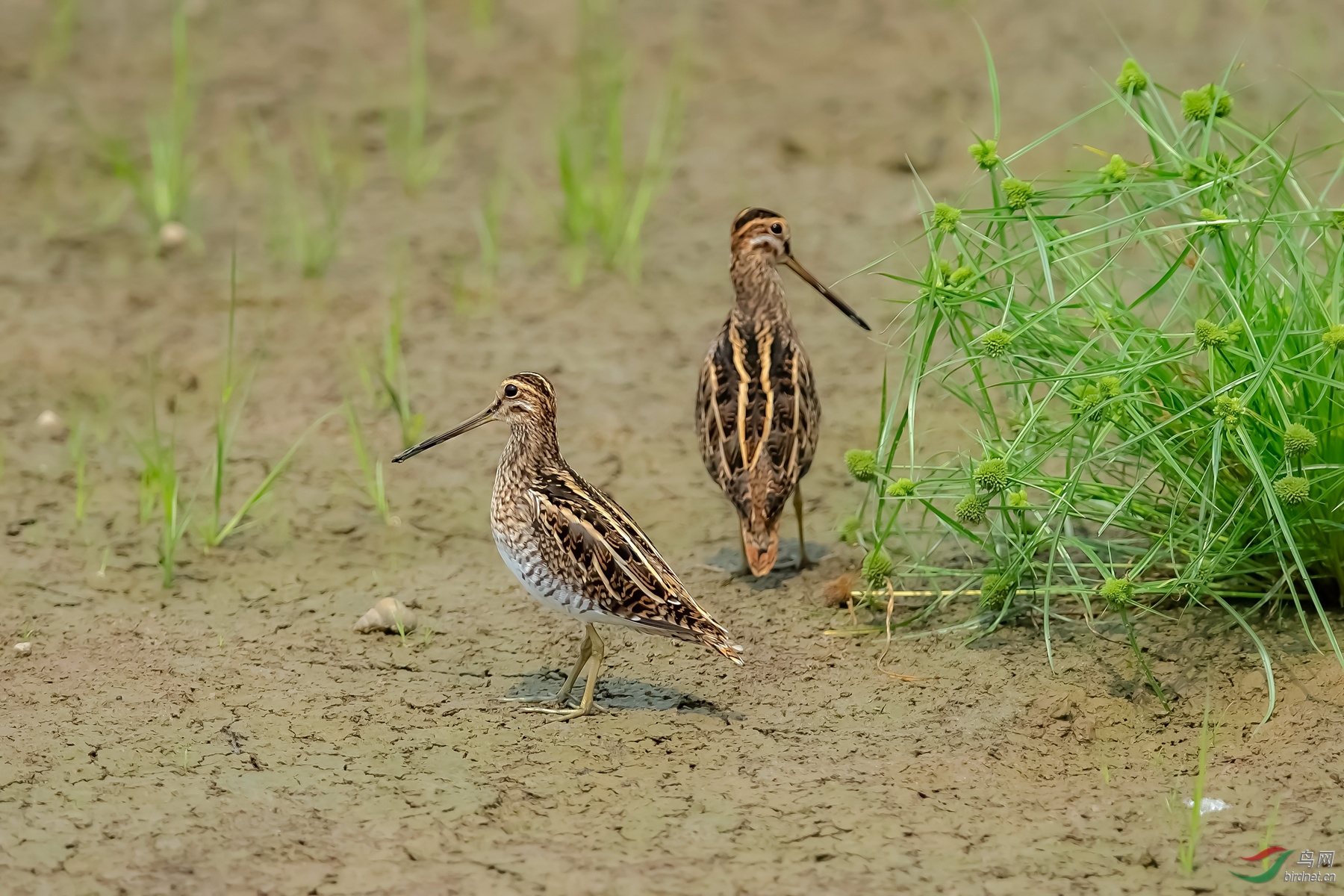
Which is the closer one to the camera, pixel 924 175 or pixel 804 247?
pixel 804 247

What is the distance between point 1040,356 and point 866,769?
4.87ft

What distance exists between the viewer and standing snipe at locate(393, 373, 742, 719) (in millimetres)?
4922

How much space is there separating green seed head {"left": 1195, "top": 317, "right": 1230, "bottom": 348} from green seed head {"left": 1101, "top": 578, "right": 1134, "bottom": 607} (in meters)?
0.69

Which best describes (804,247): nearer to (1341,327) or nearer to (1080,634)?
(1080,634)

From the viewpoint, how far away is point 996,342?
4711 mm

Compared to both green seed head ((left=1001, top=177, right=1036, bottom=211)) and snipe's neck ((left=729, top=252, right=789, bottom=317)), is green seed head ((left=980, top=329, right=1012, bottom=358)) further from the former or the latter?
snipe's neck ((left=729, top=252, right=789, bottom=317))

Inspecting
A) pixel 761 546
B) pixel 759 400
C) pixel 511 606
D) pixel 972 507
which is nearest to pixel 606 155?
pixel 759 400

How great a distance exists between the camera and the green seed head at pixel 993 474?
183 inches

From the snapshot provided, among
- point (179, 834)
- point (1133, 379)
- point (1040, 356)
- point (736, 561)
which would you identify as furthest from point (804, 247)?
point (179, 834)

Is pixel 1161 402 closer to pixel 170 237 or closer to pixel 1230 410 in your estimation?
pixel 1230 410

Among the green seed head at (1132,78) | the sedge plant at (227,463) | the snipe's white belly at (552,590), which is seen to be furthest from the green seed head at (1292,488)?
the sedge plant at (227,463)

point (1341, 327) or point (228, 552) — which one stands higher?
point (1341, 327)

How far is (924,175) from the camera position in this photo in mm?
9062

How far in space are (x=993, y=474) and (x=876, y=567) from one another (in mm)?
827
